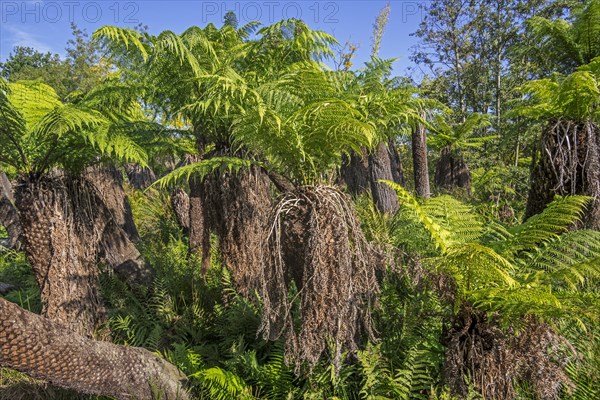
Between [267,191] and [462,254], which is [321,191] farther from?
[267,191]

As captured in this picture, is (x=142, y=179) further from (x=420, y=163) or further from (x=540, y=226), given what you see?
(x=540, y=226)

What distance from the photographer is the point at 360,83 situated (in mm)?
3625

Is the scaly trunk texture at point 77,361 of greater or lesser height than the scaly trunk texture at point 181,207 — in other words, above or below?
below

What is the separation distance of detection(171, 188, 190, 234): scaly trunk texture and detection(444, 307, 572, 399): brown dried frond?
628cm

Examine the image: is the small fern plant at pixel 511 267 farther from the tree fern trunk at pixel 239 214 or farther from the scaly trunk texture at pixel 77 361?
the scaly trunk texture at pixel 77 361

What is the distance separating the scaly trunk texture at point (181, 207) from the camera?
26.0 ft

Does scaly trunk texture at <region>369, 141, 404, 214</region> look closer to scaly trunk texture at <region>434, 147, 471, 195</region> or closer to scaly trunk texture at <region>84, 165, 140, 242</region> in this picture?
scaly trunk texture at <region>434, 147, 471, 195</region>

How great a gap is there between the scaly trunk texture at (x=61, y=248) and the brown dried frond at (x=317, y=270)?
2062 mm

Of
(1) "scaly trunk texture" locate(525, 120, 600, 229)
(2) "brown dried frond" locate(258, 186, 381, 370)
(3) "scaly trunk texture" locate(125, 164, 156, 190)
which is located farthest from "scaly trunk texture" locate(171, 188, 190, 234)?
(1) "scaly trunk texture" locate(525, 120, 600, 229)

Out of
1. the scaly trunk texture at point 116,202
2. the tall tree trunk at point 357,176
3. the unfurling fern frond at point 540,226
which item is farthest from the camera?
the tall tree trunk at point 357,176

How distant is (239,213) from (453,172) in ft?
26.3

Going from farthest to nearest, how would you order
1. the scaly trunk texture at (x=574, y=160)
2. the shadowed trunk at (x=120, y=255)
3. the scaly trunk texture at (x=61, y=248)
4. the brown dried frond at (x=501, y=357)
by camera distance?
the shadowed trunk at (x=120, y=255) < the scaly trunk texture at (x=574, y=160) < the scaly trunk texture at (x=61, y=248) < the brown dried frond at (x=501, y=357)

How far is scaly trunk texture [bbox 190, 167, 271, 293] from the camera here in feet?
13.5

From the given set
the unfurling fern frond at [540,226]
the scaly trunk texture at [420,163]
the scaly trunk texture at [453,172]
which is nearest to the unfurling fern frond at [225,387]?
the unfurling fern frond at [540,226]
